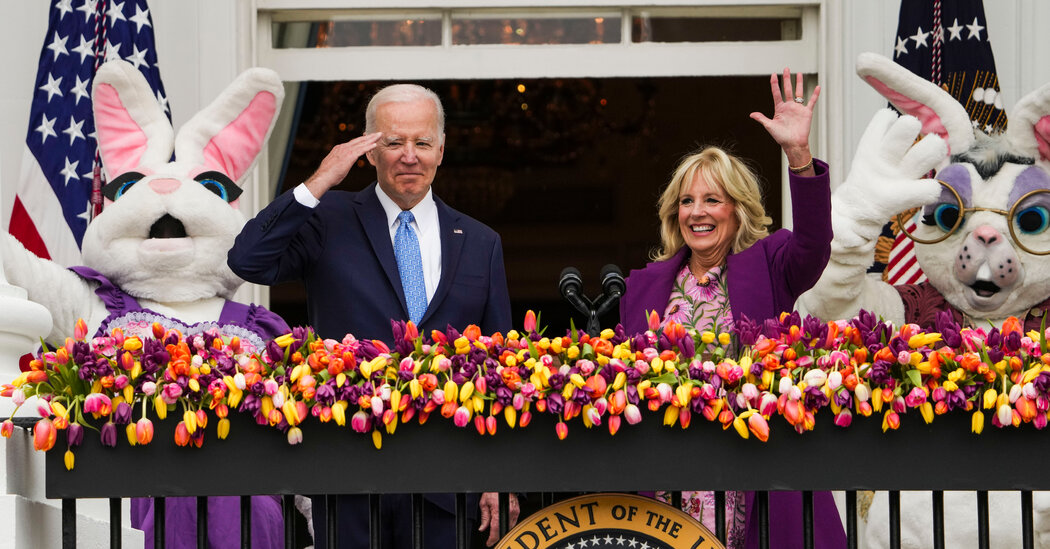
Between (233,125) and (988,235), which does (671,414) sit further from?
(233,125)

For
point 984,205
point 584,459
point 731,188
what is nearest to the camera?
point 584,459

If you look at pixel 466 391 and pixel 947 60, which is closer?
pixel 466 391

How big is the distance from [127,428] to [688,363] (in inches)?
45.4

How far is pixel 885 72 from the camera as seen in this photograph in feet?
15.6

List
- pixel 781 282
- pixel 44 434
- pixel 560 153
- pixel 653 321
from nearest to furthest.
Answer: pixel 44 434
pixel 653 321
pixel 781 282
pixel 560 153

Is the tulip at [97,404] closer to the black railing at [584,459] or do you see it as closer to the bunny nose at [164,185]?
the black railing at [584,459]

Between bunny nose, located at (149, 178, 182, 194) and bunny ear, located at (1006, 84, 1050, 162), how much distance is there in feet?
8.78

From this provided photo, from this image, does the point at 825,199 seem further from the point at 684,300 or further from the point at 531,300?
the point at 531,300

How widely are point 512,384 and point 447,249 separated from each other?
872 millimetres

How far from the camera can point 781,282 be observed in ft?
13.0

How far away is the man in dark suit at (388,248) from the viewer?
3615mm

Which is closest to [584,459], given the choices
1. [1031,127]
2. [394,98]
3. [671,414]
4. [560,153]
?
[671,414]

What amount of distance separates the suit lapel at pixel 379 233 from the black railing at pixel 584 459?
713 mm

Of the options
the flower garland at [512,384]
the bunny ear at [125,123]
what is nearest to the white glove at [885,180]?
the flower garland at [512,384]
